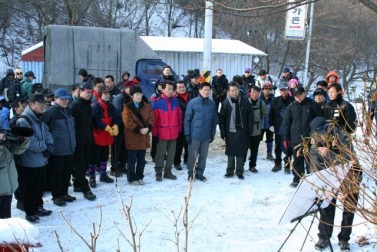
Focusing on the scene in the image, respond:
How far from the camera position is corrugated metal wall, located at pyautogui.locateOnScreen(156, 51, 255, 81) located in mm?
20375

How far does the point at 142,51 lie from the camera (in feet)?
46.0

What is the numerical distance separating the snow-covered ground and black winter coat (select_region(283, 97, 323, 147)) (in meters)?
0.96

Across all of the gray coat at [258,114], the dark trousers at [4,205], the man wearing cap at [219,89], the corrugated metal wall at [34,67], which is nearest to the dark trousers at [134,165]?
the gray coat at [258,114]

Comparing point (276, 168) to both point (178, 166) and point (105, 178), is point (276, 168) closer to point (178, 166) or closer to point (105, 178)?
point (178, 166)

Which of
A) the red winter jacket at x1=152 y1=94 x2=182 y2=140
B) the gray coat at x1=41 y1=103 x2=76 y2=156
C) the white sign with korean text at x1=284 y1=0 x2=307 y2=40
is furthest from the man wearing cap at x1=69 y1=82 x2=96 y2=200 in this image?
the white sign with korean text at x1=284 y1=0 x2=307 y2=40

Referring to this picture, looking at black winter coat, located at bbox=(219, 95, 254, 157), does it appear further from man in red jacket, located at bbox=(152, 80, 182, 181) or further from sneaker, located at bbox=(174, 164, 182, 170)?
sneaker, located at bbox=(174, 164, 182, 170)

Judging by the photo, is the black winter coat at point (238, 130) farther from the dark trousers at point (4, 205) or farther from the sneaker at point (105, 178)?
the dark trousers at point (4, 205)

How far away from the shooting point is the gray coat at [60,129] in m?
5.75

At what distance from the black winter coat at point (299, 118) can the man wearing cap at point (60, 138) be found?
364 centimetres

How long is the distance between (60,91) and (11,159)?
1493 millimetres

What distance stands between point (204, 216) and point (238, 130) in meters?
2.17

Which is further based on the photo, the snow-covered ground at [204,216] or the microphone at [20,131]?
the snow-covered ground at [204,216]

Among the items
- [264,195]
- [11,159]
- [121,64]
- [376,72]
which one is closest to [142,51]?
[121,64]

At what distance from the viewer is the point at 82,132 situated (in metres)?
6.22
